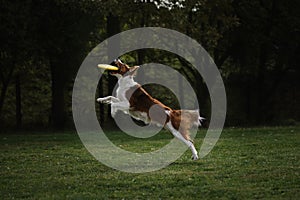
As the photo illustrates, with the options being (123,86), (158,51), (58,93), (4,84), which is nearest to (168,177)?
(123,86)

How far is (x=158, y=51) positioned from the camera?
38.9 m

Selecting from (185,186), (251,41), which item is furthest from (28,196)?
(251,41)

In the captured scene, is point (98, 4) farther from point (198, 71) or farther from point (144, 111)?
point (144, 111)

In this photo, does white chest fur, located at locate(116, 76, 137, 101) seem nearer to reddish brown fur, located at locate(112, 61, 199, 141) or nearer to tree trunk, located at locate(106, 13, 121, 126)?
reddish brown fur, located at locate(112, 61, 199, 141)

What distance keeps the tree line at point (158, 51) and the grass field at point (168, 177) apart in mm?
14846

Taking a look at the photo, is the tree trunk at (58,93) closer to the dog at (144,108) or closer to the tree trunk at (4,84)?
the tree trunk at (4,84)

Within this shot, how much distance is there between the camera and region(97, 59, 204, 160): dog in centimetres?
1398

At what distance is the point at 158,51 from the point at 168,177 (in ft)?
89.7

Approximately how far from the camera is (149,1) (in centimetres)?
3209

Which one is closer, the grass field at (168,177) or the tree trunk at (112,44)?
the grass field at (168,177)

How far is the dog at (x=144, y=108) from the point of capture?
14.0 m

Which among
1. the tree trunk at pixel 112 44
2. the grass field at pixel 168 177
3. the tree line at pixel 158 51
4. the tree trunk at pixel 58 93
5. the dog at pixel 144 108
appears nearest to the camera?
the grass field at pixel 168 177

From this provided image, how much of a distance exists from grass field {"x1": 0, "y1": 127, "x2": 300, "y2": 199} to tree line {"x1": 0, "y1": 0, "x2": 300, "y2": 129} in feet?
48.7

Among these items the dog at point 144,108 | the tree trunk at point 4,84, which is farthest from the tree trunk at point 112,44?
the dog at point 144,108
